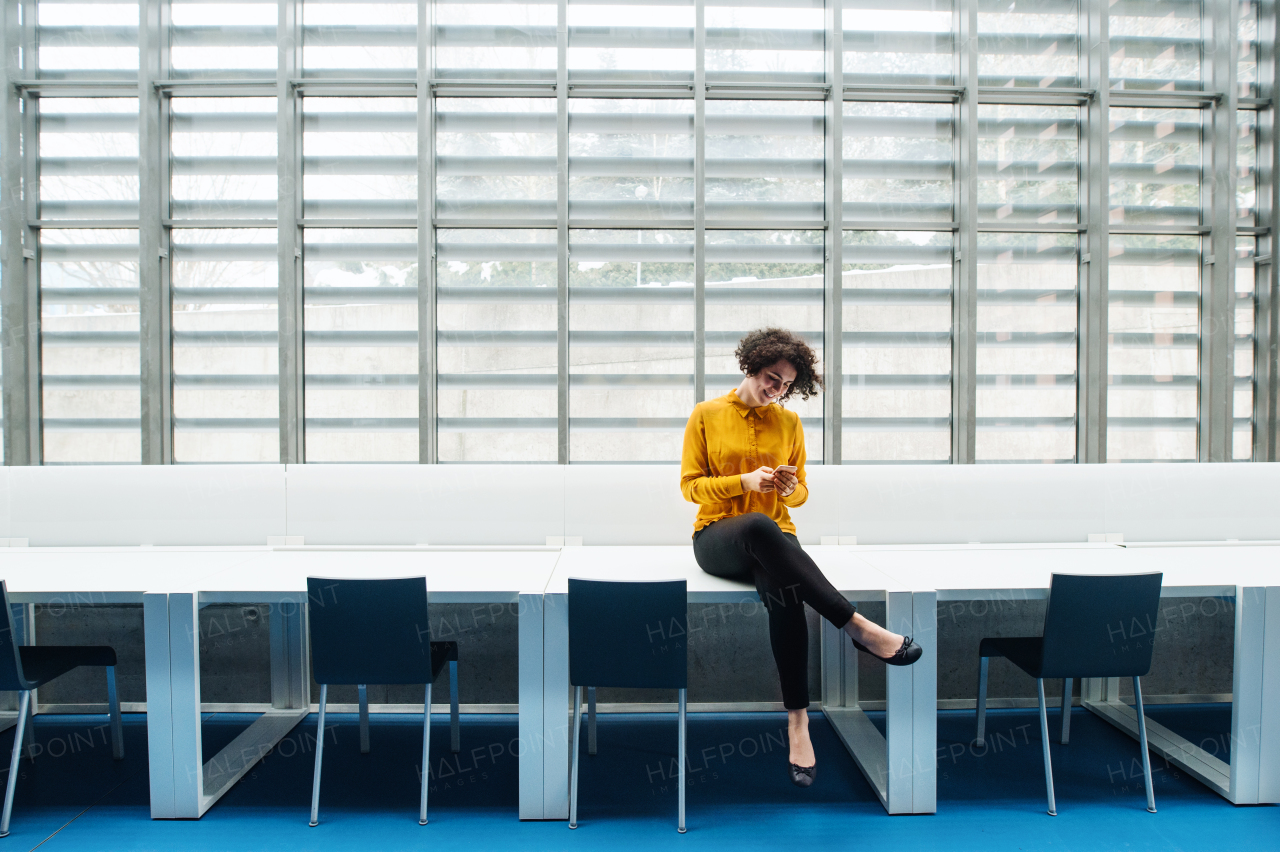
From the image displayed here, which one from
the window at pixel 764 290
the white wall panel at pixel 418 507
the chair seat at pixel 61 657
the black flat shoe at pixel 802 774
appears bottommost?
the black flat shoe at pixel 802 774

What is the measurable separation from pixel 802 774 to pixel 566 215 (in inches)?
113

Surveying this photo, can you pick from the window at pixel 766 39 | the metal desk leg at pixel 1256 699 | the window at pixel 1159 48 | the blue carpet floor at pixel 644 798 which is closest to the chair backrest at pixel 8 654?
the blue carpet floor at pixel 644 798

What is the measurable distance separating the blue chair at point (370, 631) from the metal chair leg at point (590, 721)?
77cm

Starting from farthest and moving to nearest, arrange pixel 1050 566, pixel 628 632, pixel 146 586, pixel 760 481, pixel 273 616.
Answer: pixel 273 616 → pixel 1050 566 → pixel 760 481 → pixel 146 586 → pixel 628 632

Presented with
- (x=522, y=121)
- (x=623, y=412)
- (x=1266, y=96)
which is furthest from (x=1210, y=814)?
(x=522, y=121)

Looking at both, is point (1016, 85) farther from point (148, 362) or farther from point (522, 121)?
point (148, 362)

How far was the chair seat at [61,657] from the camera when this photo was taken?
2395 mm

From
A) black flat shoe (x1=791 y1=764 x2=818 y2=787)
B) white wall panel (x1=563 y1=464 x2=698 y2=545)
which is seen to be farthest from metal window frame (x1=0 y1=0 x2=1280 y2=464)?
black flat shoe (x1=791 y1=764 x2=818 y2=787)

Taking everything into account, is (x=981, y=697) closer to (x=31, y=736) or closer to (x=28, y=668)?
(x=28, y=668)

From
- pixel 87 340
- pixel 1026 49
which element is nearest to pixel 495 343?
pixel 87 340

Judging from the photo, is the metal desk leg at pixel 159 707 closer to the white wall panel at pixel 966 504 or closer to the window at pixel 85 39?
the white wall panel at pixel 966 504

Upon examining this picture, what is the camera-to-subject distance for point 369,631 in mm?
2109

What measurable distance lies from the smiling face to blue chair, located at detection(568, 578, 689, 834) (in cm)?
97

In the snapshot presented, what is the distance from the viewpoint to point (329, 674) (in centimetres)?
212
